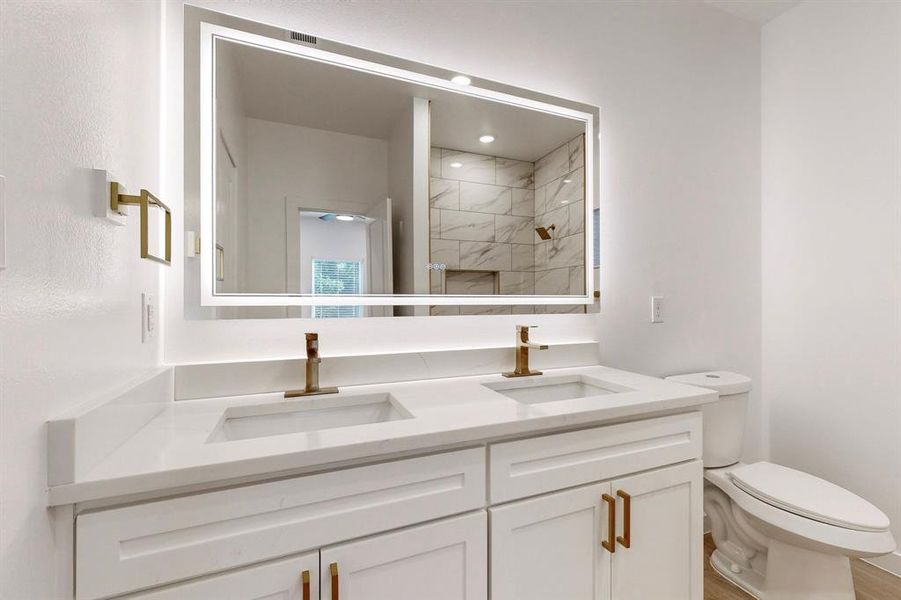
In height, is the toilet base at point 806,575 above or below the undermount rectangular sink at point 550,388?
below

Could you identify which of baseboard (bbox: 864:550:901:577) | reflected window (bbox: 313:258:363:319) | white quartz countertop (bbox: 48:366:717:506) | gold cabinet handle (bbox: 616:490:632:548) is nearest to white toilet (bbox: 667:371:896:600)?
baseboard (bbox: 864:550:901:577)

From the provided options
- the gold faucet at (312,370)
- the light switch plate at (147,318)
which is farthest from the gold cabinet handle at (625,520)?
the light switch plate at (147,318)

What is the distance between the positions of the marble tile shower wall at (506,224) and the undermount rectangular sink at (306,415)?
421 millimetres

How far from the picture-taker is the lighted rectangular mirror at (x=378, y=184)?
4.08 ft

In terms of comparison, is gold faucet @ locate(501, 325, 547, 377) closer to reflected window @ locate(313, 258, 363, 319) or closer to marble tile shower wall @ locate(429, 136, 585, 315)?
marble tile shower wall @ locate(429, 136, 585, 315)

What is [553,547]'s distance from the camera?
40.8 inches

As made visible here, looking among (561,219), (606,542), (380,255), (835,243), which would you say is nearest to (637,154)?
(561,219)

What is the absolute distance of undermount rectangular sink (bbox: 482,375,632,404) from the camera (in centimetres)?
143

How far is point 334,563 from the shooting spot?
2.65 feet

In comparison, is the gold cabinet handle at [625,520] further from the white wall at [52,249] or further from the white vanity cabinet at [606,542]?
the white wall at [52,249]

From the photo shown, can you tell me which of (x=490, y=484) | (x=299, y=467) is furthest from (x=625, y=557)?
(x=299, y=467)

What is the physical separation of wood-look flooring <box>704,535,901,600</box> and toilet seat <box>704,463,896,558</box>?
12.8 inches

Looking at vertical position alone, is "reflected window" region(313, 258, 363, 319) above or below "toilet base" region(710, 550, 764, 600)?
above

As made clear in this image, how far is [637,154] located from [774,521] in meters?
1.48
